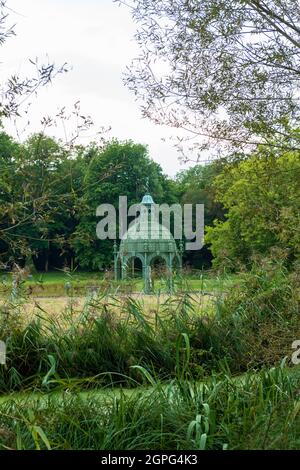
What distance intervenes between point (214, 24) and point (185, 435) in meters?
3.08

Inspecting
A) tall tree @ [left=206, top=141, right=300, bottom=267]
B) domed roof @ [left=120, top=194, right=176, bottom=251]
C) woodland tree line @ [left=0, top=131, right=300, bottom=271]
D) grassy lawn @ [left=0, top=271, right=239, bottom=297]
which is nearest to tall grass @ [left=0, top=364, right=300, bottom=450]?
woodland tree line @ [left=0, top=131, right=300, bottom=271]

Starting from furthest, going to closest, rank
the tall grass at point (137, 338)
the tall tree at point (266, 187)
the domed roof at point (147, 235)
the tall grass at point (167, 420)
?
1. the domed roof at point (147, 235)
2. the tall grass at point (137, 338)
3. the tall tree at point (266, 187)
4. the tall grass at point (167, 420)

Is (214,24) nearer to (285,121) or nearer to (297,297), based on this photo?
(285,121)

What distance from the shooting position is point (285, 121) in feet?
17.0

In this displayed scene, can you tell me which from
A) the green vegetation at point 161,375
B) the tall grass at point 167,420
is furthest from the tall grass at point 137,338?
the tall grass at point 167,420

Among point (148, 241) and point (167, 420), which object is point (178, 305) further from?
point (148, 241)

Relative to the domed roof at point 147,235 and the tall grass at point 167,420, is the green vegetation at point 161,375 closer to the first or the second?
the tall grass at point 167,420

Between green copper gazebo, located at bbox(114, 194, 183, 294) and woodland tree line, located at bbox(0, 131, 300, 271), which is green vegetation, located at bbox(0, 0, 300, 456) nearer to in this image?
woodland tree line, located at bbox(0, 131, 300, 271)

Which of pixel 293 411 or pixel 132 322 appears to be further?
pixel 132 322

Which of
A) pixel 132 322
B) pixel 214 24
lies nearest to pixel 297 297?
pixel 132 322

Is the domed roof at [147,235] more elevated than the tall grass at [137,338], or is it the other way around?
the domed roof at [147,235]

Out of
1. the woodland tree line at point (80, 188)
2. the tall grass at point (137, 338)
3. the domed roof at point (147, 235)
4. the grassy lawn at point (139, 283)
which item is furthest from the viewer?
the domed roof at point (147, 235)

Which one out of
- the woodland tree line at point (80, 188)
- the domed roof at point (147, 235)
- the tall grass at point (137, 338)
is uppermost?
the woodland tree line at point (80, 188)
